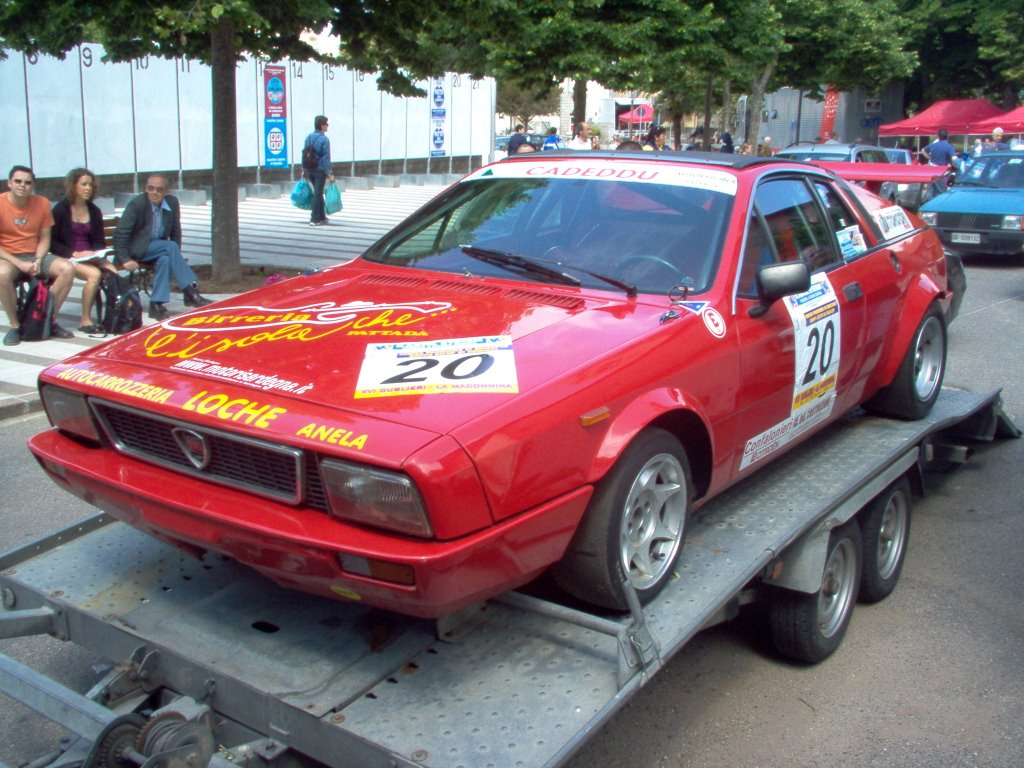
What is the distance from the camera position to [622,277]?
12.7 ft

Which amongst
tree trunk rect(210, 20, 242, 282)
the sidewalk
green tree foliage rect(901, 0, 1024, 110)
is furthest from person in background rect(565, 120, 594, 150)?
green tree foliage rect(901, 0, 1024, 110)

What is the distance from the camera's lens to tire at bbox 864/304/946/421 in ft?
16.5

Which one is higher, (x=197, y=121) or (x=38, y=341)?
(x=197, y=121)

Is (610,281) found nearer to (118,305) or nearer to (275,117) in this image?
(118,305)

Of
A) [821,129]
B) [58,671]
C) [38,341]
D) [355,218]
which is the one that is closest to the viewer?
[58,671]

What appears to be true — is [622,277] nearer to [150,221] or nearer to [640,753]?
[640,753]

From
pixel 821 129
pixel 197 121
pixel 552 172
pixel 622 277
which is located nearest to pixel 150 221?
pixel 552 172

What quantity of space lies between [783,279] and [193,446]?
2.08 metres

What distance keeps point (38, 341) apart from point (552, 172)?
6258 millimetres

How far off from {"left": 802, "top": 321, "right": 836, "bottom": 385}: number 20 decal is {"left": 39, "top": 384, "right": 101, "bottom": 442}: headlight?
2.63m

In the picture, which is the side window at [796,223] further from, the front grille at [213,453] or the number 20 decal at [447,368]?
the front grille at [213,453]

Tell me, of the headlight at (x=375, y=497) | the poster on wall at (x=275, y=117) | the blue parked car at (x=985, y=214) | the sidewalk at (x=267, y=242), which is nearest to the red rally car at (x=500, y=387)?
the headlight at (x=375, y=497)

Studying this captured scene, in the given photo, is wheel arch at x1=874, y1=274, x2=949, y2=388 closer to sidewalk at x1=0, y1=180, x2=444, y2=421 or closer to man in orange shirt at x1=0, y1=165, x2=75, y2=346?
sidewalk at x1=0, y1=180, x2=444, y2=421

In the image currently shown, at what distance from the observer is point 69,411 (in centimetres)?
322
